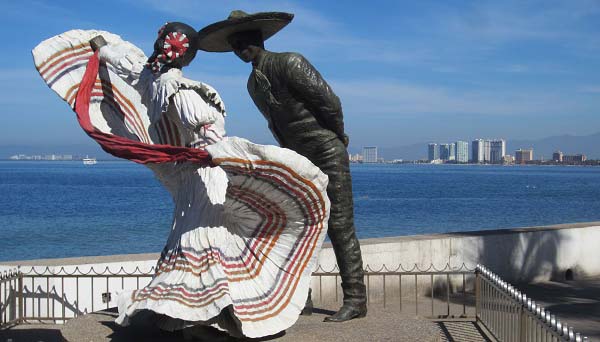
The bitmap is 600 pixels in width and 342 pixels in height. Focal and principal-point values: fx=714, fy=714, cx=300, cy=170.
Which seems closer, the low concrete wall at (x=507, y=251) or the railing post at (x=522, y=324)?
the railing post at (x=522, y=324)

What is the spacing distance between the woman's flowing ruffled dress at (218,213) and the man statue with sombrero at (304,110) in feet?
2.34

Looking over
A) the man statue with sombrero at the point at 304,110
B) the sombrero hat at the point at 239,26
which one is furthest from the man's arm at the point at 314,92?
the sombrero hat at the point at 239,26

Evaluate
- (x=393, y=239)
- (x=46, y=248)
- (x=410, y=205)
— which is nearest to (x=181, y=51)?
(x=393, y=239)

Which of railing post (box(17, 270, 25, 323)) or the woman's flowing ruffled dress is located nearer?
the woman's flowing ruffled dress

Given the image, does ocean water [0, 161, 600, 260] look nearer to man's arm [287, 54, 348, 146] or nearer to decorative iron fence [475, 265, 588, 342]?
decorative iron fence [475, 265, 588, 342]

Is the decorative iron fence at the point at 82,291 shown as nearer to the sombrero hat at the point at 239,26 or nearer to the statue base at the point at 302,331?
the statue base at the point at 302,331

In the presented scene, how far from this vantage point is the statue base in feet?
18.8

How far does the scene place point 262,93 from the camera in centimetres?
624

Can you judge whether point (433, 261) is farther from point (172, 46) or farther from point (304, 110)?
point (172, 46)

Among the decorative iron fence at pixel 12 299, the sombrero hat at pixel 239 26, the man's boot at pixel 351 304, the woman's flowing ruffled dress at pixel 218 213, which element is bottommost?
the decorative iron fence at pixel 12 299

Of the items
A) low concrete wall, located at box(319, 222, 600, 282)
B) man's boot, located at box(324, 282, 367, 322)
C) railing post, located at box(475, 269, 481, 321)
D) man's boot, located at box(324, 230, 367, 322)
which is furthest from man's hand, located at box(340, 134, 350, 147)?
low concrete wall, located at box(319, 222, 600, 282)

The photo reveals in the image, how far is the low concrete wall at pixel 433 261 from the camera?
903 cm

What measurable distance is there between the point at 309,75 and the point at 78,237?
32.9m

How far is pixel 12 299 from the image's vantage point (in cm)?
856
